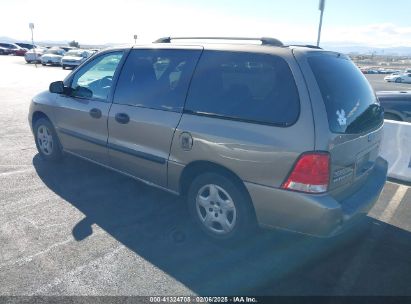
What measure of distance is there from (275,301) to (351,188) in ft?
4.00

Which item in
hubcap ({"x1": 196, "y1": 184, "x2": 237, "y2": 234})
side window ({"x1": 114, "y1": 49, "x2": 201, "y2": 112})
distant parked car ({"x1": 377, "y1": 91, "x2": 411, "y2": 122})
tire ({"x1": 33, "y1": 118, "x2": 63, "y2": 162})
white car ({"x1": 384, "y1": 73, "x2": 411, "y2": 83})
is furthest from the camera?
white car ({"x1": 384, "y1": 73, "x2": 411, "y2": 83})

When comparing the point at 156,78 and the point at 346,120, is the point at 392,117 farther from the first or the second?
the point at 156,78

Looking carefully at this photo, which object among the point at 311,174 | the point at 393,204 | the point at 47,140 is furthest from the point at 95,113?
the point at 393,204

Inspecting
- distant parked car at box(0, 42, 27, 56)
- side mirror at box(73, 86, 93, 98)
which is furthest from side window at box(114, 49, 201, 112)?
distant parked car at box(0, 42, 27, 56)

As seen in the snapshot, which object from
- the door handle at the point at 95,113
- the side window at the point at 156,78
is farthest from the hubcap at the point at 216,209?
the door handle at the point at 95,113

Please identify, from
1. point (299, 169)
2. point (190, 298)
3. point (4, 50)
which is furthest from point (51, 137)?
point (4, 50)

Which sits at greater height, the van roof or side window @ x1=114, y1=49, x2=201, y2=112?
the van roof

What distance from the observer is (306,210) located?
2623mm

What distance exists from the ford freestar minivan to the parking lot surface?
0.39 meters

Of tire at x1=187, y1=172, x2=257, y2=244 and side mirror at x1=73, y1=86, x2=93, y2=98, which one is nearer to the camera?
tire at x1=187, y1=172, x2=257, y2=244

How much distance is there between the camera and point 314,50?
292 centimetres

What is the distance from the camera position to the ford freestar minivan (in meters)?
2.61

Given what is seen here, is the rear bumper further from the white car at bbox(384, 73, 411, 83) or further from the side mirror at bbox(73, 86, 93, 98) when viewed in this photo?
the white car at bbox(384, 73, 411, 83)

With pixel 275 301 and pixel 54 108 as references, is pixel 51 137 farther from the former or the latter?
pixel 275 301
